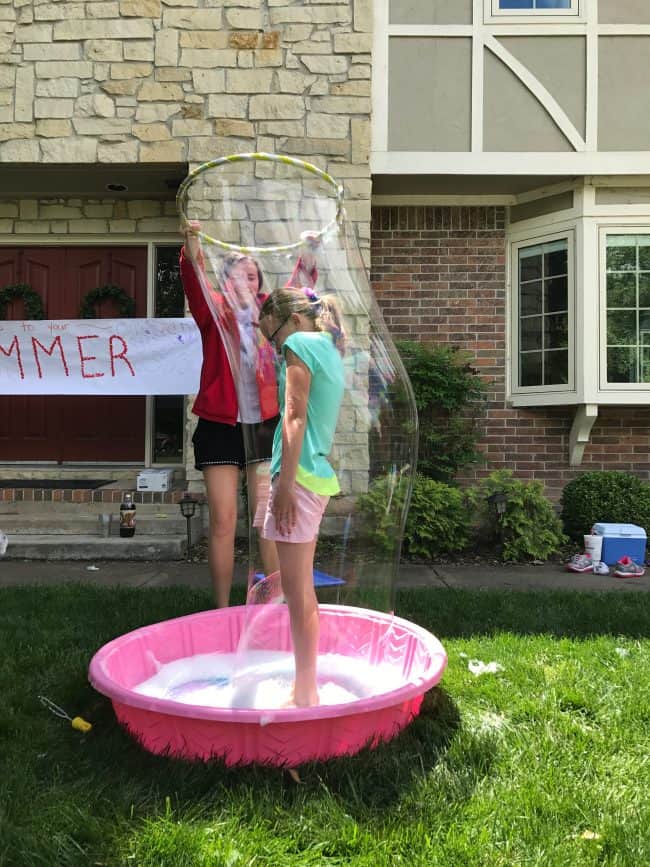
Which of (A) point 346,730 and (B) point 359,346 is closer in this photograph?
(A) point 346,730

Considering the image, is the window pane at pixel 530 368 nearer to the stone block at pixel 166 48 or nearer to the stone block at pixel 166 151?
the stone block at pixel 166 151

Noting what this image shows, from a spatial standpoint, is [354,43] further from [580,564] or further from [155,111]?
[580,564]

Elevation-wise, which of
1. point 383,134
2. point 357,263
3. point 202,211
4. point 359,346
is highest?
point 383,134

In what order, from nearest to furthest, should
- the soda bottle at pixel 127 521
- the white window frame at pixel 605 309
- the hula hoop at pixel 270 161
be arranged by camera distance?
the hula hoop at pixel 270 161
the soda bottle at pixel 127 521
the white window frame at pixel 605 309

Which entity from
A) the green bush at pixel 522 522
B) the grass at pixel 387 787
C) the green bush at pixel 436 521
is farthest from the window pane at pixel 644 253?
the grass at pixel 387 787

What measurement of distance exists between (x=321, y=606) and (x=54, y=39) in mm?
5640

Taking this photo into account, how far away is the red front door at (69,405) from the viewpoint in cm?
683

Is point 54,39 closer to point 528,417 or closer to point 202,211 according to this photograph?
point 202,211

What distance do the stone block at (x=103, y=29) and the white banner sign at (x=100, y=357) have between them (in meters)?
2.38

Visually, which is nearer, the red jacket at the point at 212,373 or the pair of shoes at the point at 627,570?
the red jacket at the point at 212,373

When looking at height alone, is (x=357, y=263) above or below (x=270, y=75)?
below

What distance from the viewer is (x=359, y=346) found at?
2.14 m

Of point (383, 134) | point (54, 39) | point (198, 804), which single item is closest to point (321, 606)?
point (198, 804)

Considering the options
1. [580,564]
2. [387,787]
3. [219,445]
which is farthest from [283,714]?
[580,564]
